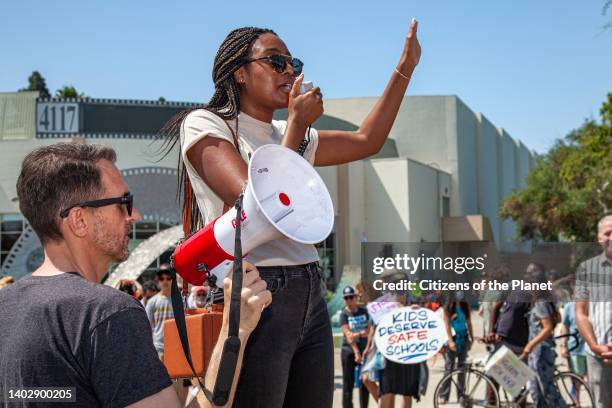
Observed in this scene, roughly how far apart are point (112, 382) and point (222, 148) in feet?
2.83

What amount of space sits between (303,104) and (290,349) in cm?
71

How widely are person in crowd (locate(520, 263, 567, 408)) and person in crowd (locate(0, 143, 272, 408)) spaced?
7.91m

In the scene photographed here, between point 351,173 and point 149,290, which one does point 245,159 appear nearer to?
→ point 149,290

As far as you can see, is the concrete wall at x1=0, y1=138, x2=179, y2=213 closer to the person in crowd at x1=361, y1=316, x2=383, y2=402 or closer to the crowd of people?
the crowd of people

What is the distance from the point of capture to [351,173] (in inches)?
1640

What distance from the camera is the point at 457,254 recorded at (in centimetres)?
496

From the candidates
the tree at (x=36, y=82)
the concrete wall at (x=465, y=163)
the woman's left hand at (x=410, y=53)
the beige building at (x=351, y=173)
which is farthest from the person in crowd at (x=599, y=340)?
the tree at (x=36, y=82)

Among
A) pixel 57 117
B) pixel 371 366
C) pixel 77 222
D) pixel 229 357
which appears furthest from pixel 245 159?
pixel 57 117

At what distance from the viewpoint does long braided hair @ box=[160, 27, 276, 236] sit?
270 cm

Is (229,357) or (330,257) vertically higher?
(330,257)

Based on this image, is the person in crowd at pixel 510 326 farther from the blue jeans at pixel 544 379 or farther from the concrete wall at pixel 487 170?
the concrete wall at pixel 487 170

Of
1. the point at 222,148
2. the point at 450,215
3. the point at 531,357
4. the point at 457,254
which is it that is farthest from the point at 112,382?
the point at 450,215

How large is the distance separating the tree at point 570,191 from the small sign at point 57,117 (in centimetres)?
1891

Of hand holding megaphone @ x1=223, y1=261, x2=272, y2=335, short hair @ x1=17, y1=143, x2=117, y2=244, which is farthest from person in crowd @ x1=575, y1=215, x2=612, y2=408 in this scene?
short hair @ x1=17, y1=143, x2=117, y2=244
